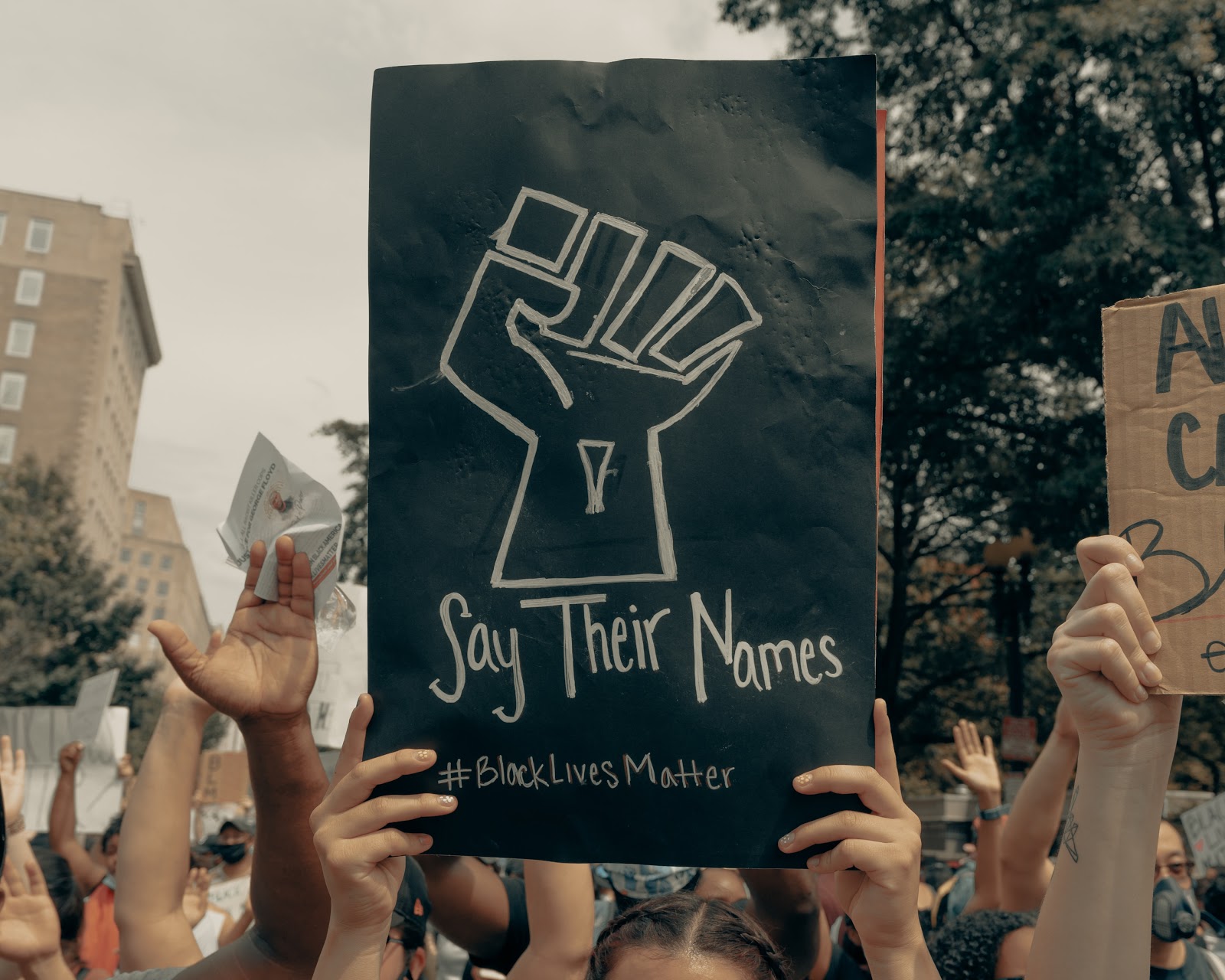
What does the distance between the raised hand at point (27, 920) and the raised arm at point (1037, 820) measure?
8.53ft

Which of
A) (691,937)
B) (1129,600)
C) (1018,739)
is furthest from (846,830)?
(1018,739)

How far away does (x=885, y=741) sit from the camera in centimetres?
175

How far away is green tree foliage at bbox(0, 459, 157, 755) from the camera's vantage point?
3219 cm

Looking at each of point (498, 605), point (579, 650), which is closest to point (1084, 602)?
point (579, 650)

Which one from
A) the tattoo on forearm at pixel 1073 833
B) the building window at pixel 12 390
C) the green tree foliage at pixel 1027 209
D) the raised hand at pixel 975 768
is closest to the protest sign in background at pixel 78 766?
the raised hand at pixel 975 768

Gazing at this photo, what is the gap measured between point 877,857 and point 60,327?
73676mm

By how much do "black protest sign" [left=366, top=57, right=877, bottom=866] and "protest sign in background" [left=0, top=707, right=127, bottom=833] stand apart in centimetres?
659

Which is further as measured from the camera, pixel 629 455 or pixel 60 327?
pixel 60 327

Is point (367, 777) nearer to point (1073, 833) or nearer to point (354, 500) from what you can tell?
point (1073, 833)

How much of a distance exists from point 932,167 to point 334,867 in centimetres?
1447

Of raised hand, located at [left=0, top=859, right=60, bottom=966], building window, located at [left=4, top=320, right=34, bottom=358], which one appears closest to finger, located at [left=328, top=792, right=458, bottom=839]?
raised hand, located at [left=0, top=859, right=60, bottom=966]

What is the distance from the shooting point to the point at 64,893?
158 inches

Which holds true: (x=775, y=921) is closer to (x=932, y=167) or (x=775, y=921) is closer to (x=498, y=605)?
(x=498, y=605)

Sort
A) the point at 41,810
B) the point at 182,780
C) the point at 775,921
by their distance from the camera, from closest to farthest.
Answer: the point at 182,780, the point at 775,921, the point at 41,810
